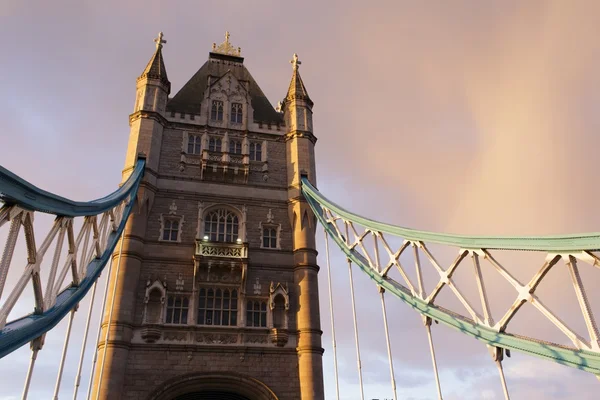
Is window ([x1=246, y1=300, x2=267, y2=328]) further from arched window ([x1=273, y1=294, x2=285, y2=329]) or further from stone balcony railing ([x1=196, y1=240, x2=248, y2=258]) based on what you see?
stone balcony railing ([x1=196, y1=240, x2=248, y2=258])

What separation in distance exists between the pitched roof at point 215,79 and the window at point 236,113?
3.10ft

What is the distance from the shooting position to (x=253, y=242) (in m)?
22.8

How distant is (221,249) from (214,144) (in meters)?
7.10

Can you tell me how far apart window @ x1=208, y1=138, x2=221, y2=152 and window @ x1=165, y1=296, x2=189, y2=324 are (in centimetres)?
896

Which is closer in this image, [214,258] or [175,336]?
[175,336]

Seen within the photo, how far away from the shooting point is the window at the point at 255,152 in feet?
85.5

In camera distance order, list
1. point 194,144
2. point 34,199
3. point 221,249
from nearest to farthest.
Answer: point 34,199 → point 221,249 → point 194,144

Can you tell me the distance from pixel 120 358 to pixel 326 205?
11.3m

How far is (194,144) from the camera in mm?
25641

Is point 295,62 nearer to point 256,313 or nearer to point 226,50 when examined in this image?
point 226,50

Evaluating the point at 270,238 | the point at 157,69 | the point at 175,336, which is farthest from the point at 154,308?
the point at 157,69

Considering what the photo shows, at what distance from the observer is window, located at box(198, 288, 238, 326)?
20.5 m

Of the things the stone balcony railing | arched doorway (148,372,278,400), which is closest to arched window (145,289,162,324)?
the stone balcony railing

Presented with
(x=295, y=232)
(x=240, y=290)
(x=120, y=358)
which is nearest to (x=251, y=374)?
(x=240, y=290)
